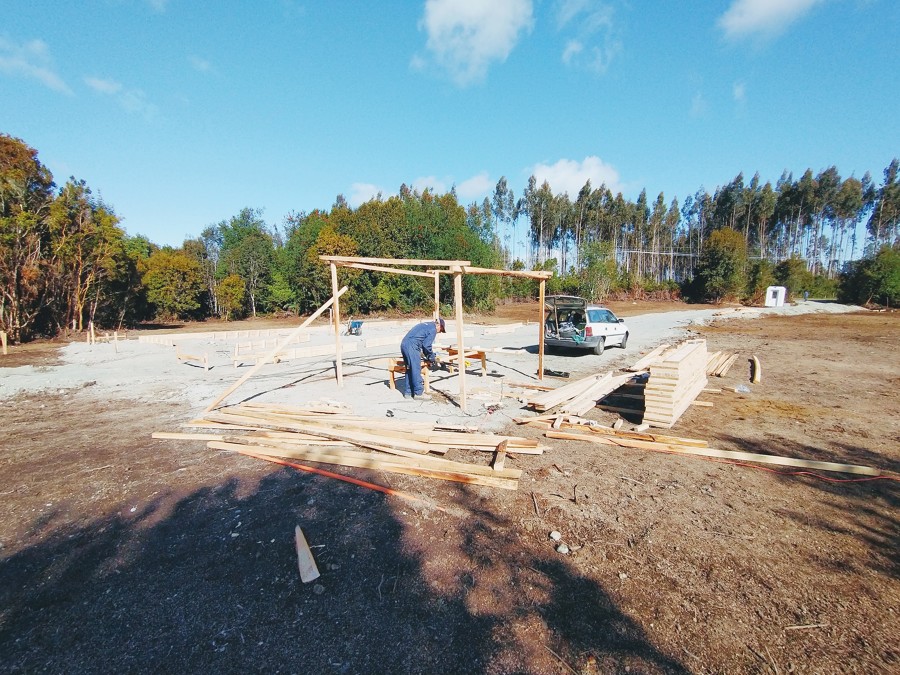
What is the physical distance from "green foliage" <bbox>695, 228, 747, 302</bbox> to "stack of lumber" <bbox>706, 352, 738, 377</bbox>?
43.9 meters

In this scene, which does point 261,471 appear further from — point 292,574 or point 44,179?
point 44,179

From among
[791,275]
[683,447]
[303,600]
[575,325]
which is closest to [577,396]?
[683,447]

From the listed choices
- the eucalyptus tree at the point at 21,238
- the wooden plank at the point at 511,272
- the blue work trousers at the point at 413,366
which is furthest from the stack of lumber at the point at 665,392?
the eucalyptus tree at the point at 21,238

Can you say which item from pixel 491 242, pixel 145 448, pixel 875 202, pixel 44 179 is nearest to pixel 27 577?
pixel 145 448

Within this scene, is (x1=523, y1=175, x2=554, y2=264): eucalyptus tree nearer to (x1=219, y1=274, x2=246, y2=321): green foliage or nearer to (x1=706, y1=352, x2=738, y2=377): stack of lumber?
(x1=219, y1=274, x2=246, y2=321): green foliage

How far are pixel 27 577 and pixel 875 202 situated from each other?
103974mm

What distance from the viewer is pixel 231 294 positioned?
38094 millimetres

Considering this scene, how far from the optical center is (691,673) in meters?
2.23

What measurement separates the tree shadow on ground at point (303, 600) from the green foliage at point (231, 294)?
39.2m

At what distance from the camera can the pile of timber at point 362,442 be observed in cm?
467

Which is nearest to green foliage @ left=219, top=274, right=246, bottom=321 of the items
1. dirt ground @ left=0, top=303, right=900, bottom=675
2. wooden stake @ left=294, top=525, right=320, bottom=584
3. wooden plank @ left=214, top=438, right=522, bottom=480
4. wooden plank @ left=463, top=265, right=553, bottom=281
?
dirt ground @ left=0, top=303, right=900, bottom=675

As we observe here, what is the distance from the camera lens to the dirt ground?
94.6 inches

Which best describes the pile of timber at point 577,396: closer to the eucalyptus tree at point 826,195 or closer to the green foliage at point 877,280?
the green foliage at point 877,280

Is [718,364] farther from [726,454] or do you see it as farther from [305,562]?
[305,562]
